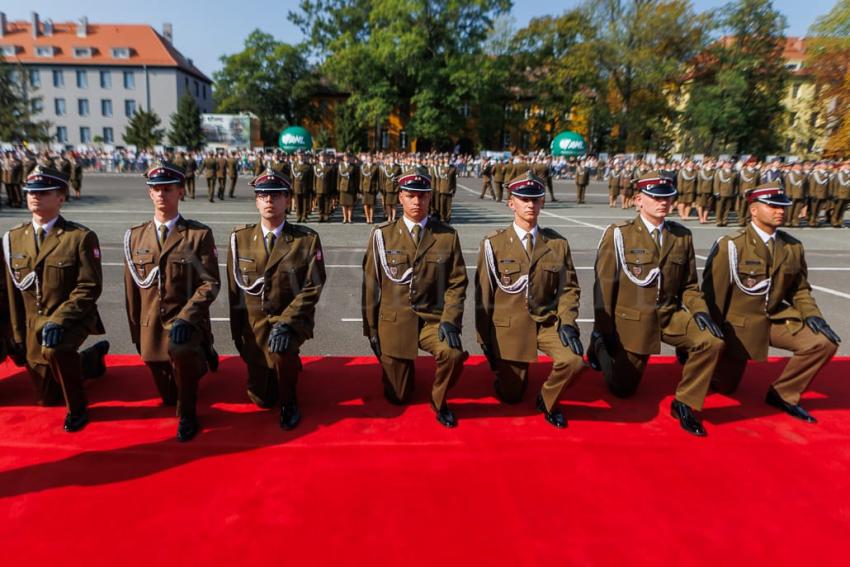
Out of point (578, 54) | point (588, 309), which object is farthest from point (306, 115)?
point (588, 309)

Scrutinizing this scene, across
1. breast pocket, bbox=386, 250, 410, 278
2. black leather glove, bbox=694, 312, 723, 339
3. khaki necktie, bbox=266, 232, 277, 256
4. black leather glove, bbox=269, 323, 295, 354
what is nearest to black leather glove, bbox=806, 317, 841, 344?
black leather glove, bbox=694, 312, 723, 339

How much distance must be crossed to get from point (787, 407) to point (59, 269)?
5602 millimetres

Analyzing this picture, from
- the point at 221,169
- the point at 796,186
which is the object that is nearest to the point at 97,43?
the point at 221,169

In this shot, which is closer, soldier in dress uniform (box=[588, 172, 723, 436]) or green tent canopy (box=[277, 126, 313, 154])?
soldier in dress uniform (box=[588, 172, 723, 436])

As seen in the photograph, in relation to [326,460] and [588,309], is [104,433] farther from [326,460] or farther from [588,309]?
[588,309]

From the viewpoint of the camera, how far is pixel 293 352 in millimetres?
4133

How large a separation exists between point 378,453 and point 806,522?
250 centimetres

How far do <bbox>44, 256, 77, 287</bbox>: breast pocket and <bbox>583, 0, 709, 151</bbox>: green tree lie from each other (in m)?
49.3

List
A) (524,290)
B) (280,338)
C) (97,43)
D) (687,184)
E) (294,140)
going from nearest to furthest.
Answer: (280,338) → (524,290) → (687,184) → (294,140) → (97,43)

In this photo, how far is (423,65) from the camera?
4600 centimetres

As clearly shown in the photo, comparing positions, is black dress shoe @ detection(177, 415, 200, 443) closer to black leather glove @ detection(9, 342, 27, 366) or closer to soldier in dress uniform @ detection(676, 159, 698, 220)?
black leather glove @ detection(9, 342, 27, 366)

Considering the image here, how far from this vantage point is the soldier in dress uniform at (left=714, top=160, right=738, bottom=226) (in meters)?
17.0

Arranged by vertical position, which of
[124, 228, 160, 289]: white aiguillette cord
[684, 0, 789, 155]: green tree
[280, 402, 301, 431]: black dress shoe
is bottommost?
[280, 402, 301, 431]: black dress shoe

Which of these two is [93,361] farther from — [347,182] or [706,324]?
[347,182]
